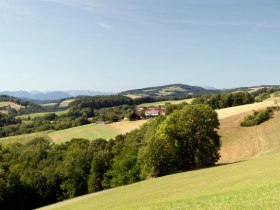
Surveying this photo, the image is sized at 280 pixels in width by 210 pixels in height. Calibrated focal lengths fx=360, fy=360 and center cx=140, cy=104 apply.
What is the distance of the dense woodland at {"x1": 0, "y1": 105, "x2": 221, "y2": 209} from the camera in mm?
65375

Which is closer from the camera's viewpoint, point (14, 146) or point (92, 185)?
point (92, 185)

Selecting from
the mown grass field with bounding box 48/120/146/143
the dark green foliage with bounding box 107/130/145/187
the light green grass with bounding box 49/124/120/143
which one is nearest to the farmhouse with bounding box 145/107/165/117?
the mown grass field with bounding box 48/120/146/143

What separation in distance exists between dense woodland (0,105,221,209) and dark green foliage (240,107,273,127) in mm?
30753

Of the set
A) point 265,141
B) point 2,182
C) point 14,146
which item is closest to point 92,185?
point 2,182

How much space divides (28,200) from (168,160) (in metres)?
31.6

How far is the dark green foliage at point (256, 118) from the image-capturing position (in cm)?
9994

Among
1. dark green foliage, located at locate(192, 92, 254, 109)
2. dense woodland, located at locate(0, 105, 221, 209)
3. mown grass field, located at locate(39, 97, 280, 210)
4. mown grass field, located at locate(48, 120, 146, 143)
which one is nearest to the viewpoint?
Result: mown grass field, located at locate(39, 97, 280, 210)

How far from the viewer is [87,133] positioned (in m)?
139

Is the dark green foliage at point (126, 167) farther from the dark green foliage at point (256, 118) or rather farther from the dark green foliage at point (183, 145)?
the dark green foliage at point (256, 118)

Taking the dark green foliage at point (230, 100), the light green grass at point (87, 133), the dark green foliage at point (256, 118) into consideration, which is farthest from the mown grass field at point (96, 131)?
the dark green foliage at point (256, 118)

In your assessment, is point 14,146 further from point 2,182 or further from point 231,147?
point 231,147

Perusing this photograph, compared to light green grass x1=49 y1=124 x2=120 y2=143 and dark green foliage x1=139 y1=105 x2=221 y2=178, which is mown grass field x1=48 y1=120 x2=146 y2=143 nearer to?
light green grass x1=49 y1=124 x2=120 y2=143

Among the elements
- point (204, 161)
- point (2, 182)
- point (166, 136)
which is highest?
point (166, 136)

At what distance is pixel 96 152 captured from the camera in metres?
83.9
